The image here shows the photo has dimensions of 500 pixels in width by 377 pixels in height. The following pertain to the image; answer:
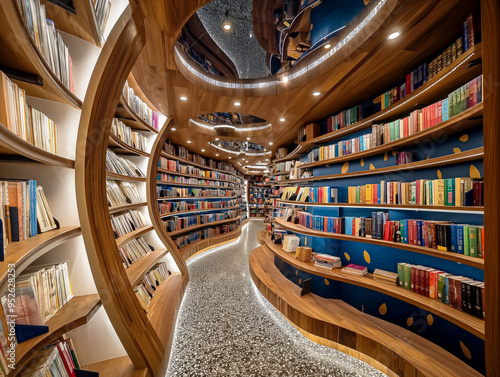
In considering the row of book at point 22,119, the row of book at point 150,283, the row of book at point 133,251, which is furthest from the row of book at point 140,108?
the row of book at point 150,283

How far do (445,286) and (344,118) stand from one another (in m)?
2.01

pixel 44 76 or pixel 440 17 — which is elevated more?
pixel 440 17

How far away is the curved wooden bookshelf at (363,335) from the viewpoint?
152 centimetres

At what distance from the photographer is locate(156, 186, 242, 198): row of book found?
4.54 m

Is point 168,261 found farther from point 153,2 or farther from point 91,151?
point 153,2

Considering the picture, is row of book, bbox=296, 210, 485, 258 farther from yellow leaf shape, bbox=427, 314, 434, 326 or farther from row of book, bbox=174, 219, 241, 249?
row of book, bbox=174, 219, 241, 249

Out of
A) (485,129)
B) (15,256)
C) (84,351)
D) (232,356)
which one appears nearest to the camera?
(15,256)

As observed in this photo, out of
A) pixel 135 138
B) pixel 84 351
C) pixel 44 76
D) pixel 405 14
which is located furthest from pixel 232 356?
pixel 405 14

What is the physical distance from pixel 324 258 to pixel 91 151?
102 inches

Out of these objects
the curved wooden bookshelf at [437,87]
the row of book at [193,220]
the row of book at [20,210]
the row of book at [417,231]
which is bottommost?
the row of book at [193,220]

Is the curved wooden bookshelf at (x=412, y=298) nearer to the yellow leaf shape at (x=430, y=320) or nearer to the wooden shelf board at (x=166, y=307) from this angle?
the yellow leaf shape at (x=430, y=320)

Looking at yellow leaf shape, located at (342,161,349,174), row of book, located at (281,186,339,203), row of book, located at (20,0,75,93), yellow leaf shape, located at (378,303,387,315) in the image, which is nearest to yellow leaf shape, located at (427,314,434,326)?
yellow leaf shape, located at (378,303,387,315)

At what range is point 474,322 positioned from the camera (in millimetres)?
1329

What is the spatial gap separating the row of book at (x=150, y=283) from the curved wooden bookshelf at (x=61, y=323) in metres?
0.94
